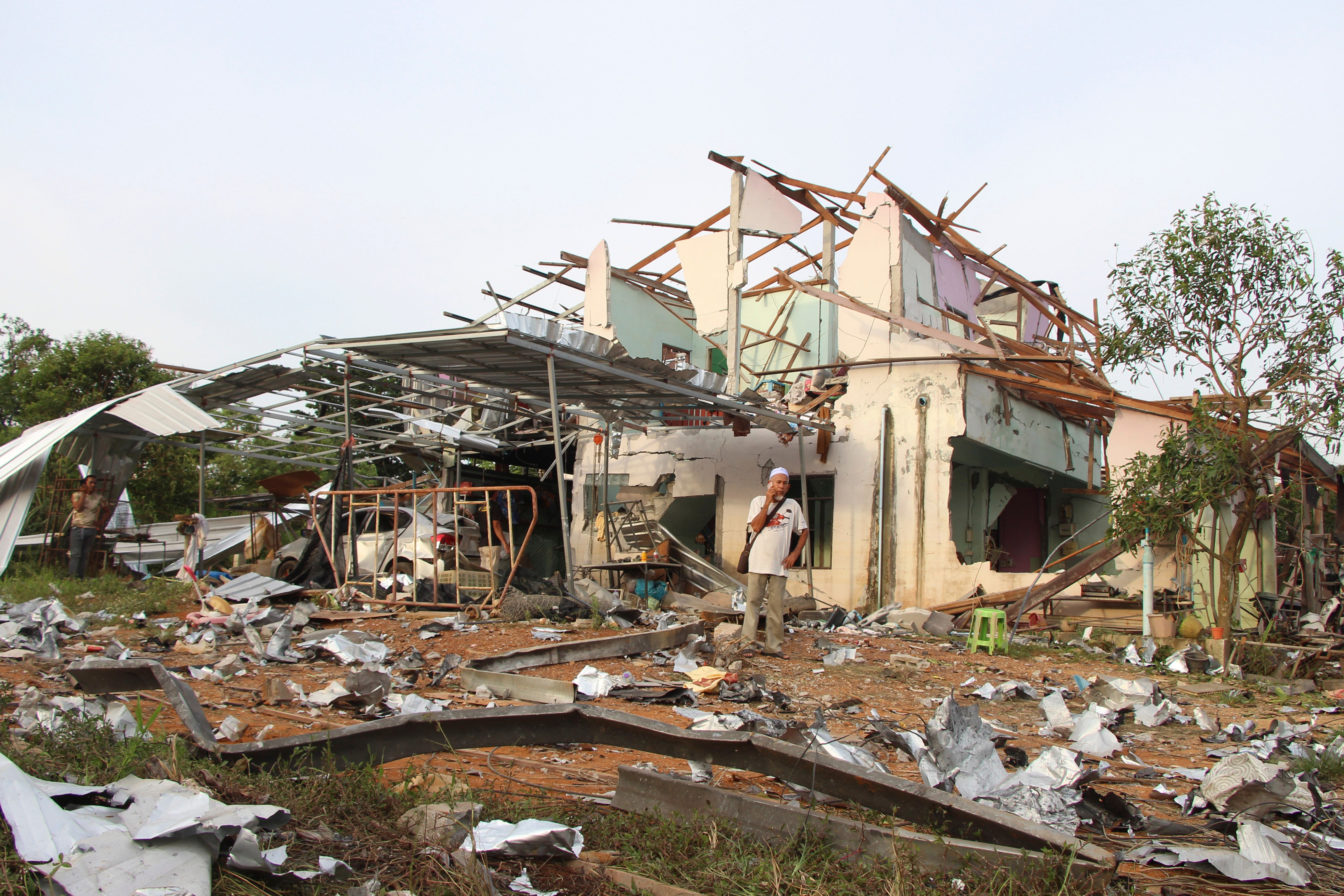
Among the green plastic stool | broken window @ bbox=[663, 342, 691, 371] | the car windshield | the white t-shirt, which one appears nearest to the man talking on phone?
the white t-shirt

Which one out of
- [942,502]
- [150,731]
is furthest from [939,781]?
[942,502]

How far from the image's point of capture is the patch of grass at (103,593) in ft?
30.8

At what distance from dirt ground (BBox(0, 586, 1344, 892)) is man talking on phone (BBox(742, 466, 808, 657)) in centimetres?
37

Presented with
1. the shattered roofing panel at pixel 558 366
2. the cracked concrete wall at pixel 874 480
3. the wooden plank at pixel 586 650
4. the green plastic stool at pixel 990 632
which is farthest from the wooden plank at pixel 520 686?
the cracked concrete wall at pixel 874 480

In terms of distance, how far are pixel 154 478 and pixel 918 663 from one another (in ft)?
60.1

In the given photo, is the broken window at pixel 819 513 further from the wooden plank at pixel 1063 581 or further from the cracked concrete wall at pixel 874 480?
the wooden plank at pixel 1063 581

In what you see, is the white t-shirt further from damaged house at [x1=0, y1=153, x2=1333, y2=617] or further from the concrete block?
the concrete block

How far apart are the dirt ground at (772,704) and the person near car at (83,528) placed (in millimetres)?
3235

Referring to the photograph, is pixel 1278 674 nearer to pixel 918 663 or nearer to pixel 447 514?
pixel 918 663

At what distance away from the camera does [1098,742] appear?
4934 millimetres

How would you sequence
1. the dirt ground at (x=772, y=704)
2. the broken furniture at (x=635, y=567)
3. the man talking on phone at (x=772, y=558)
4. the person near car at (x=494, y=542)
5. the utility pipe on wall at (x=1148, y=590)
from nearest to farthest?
the dirt ground at (x=772, y=704), the man talking on phone at (x=772, y=558), the person near car at (x=494, y=542), the utility pipe on wall at (x=1148, y=590), the broken furniture at (x=635, y=567)

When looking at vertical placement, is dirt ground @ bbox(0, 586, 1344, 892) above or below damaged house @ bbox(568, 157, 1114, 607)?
below

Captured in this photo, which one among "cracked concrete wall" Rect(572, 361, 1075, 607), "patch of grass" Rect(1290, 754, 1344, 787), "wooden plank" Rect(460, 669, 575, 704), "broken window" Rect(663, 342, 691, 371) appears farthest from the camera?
"broken window" Rect(663, 342, 691, 371)

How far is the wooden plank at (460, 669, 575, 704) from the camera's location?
5.47m
